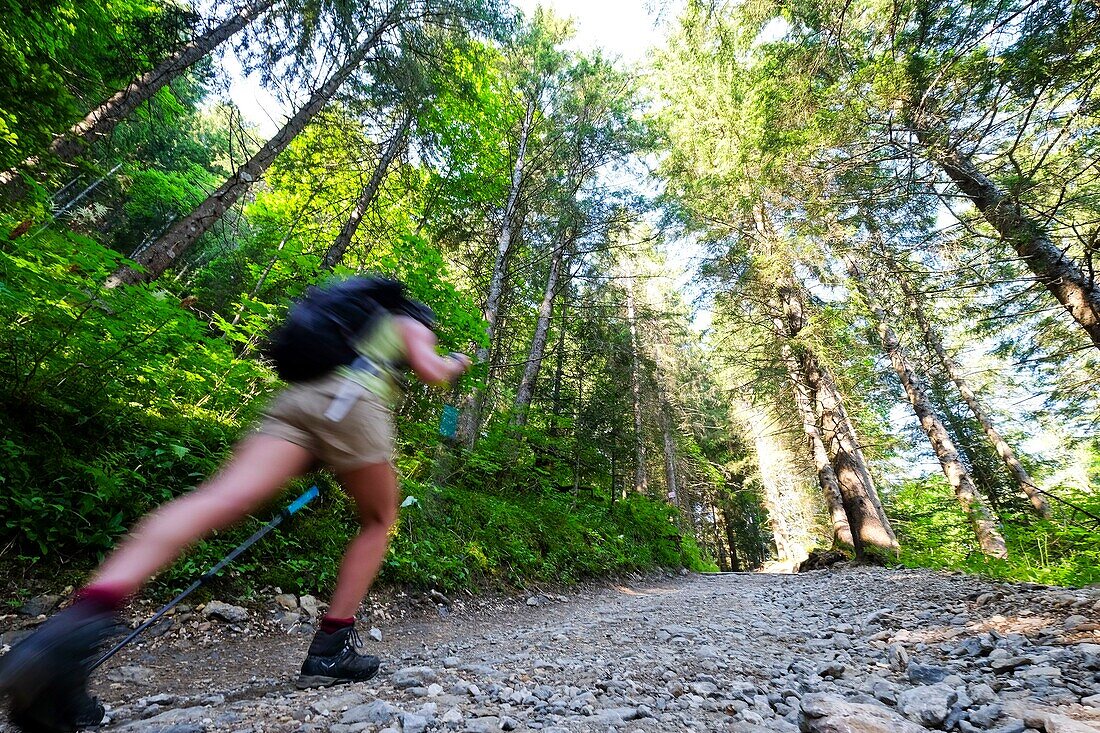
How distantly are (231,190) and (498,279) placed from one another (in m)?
4.72

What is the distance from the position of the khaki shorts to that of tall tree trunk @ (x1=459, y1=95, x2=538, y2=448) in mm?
5107

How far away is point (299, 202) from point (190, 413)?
7.67 meters

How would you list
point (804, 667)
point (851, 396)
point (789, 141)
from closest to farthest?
point (804, 667) < point (789, 141) < point (851, 396)

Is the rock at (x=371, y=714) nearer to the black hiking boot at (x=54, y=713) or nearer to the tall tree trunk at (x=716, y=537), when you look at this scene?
the black hiking boot at (x=54, y=713)

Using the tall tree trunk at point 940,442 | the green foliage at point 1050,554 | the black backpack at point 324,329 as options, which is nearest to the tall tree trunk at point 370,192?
the black backpack at point 324,329

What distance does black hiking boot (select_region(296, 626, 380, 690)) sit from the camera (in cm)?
211

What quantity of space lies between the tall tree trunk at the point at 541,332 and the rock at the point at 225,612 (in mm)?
6322

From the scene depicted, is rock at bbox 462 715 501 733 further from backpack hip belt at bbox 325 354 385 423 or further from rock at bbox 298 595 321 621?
rock at bbox 298 595 321 621

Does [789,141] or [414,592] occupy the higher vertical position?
[789,141]

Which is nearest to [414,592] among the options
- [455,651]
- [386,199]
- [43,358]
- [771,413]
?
[455,651]

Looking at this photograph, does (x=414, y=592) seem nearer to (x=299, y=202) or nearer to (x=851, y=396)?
(x=299, y=202)

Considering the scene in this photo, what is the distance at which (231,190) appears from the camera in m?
7.24

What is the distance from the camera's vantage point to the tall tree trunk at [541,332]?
11008mm

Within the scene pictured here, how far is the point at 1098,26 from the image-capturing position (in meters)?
3.41
